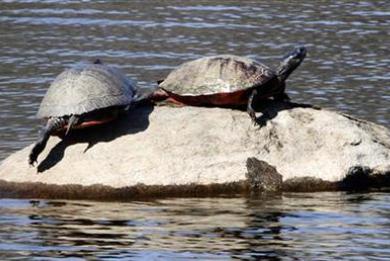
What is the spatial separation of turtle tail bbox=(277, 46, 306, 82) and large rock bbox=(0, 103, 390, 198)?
0.60 m

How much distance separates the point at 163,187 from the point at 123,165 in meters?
0.38

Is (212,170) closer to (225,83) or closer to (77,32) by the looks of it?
(225,83)

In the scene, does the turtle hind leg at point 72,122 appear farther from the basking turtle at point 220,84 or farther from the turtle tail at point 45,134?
the basking turtle at point 220,84

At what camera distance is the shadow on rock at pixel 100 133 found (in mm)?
10727

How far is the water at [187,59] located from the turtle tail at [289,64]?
1439 mm

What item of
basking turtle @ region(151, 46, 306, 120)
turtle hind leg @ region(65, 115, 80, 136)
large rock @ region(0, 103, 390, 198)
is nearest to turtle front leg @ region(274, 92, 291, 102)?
basking turtle @ region(151, 46, 306, 120)

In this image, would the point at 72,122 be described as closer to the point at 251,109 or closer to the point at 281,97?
the point at 251,109

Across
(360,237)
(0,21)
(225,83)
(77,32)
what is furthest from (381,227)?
(0,21)

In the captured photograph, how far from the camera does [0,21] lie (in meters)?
19.7

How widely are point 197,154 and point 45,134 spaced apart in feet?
4.21

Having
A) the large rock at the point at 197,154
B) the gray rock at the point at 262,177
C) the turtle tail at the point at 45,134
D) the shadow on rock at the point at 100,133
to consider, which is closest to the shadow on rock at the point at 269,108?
the large rock at the point at 197,154

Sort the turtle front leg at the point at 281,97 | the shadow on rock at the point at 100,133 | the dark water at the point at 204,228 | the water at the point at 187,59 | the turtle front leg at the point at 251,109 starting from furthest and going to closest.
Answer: the turtle front leg at the point at 281,97 < the turtle front leg at the point at 251,109 < the shadow on rock at the point at 100,133 < the water at the point at 187,59 < the dark water at the point at 204,228

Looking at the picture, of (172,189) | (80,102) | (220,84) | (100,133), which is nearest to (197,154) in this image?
(172,189)

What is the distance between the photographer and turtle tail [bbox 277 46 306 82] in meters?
11.6
